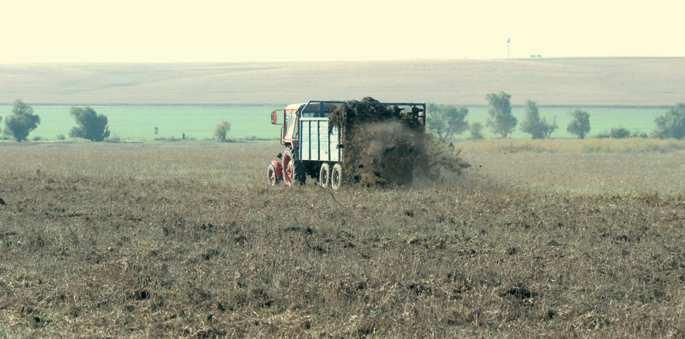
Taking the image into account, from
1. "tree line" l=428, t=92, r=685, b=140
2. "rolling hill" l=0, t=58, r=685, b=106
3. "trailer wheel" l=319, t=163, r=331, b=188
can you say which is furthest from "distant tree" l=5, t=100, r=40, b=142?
"trailer wheel" l=319, t=163, r=331, b=188

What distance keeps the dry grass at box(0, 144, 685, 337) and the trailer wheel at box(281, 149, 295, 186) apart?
5.74 m

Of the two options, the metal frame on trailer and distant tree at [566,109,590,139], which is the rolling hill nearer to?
distant tree at [566,109,590,139]

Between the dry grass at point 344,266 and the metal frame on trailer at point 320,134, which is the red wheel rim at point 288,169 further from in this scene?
the dry grass at point 344,266

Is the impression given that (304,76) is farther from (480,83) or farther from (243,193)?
(243,193)

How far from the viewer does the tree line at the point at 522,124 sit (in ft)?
392

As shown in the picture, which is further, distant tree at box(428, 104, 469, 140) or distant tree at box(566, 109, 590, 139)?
distant tree at box(566, 109, 590, 139)

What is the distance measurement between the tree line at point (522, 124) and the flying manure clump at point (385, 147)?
270 ft

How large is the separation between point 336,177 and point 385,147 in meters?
1.88

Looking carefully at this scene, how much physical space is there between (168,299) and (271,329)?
1953 millimetres

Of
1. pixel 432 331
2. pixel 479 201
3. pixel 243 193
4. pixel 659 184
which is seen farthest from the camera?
pixel 659 184

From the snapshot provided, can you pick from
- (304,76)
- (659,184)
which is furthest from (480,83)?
(659,184)

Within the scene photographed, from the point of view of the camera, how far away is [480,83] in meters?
188

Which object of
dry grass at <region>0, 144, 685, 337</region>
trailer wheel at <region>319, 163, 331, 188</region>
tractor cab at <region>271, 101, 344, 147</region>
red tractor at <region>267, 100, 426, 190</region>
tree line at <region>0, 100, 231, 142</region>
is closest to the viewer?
dry grass at <region>0, 144, 685, 337</region>

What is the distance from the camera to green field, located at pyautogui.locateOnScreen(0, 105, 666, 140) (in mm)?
149750
